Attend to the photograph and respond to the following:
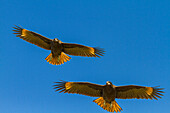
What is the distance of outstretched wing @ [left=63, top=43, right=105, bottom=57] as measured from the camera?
11938mm

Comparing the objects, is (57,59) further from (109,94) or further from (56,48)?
(109,94)

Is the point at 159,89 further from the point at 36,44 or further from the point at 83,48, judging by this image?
the point at 36,44

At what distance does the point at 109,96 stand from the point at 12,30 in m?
5.51

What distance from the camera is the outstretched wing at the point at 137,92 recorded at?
32.9 feet

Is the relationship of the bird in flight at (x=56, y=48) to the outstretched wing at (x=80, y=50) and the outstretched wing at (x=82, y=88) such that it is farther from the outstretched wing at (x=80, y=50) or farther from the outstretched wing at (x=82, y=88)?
the outstretched wing at (x=82, y=88)

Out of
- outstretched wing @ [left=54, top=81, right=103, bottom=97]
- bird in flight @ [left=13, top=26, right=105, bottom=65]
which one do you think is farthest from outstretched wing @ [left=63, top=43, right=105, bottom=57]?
outstretched wing @ [left=54, top=81, right=103, bottom=97]

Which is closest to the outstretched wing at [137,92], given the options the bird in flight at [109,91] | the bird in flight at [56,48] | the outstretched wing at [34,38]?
the bird in flight at [109,91]

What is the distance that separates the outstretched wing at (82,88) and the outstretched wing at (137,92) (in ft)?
2.73

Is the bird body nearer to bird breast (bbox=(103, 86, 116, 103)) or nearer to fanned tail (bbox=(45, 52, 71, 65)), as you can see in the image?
bird breast (bbox=(103, 86, 116, 103))

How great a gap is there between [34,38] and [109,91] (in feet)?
15.1

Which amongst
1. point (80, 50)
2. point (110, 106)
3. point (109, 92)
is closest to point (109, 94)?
point (109, 92)

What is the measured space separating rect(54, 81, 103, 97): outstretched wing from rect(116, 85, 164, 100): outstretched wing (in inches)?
32.8

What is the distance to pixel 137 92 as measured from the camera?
10.3 metres

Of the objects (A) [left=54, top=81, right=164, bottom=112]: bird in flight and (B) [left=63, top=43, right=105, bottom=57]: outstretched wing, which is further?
(B) [left=63, top=43, right=105, bottom=57]: outstretched wing
